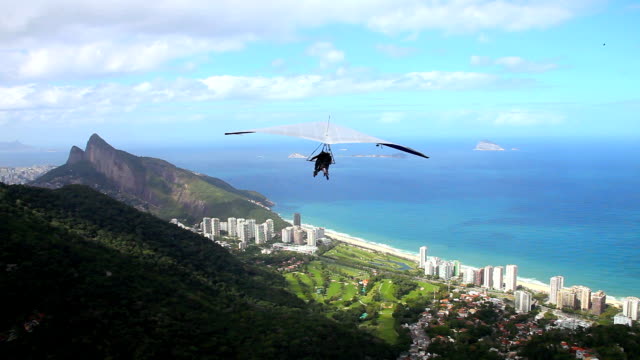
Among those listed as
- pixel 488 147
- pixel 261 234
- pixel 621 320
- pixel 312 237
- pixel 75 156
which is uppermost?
pixel 488 147

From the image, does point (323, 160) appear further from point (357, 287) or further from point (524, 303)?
point (357, 287)

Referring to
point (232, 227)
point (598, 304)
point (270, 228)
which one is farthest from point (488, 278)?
point (232, 227)

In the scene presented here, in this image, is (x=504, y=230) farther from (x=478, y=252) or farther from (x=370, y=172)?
(x=370, y=172)

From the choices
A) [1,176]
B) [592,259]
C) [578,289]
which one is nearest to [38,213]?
[578,289]

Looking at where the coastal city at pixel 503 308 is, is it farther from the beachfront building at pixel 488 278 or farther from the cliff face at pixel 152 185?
the cliff face at pixel 152 185

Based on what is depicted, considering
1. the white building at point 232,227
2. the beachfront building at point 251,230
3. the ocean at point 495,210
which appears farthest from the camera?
the white building at point 232,227

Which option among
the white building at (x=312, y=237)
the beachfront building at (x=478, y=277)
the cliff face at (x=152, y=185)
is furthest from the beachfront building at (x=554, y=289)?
the cliff face at (x=152, y=185)
